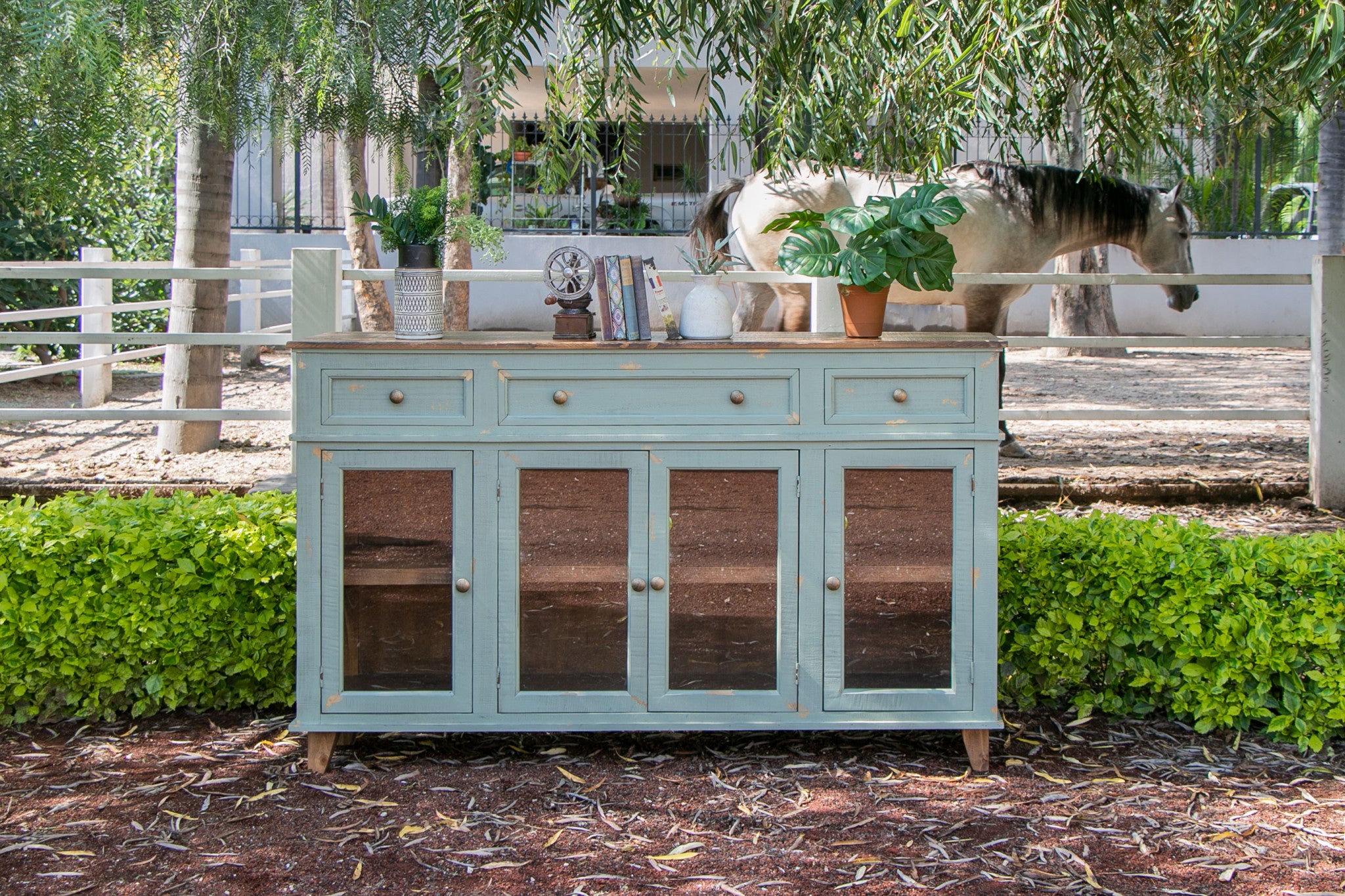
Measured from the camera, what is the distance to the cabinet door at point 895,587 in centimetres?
311

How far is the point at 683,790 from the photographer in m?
3.03

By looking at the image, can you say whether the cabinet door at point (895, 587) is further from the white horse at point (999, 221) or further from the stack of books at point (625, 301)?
the white horse at point (999, 221)

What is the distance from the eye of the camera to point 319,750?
3.12 meters

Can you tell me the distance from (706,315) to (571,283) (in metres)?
0.38

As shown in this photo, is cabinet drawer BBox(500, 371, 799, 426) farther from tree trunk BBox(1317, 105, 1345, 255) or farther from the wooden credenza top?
tree trunk BBox(1317, 105, 1345, 255)

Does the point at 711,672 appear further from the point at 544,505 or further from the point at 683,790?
the point at 544,505

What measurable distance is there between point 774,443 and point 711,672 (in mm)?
597

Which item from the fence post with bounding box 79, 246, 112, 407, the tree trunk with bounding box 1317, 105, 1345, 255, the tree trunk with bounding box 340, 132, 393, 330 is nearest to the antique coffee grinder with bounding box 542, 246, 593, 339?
the tree trunk with bounding box 340, 132, 393, 330

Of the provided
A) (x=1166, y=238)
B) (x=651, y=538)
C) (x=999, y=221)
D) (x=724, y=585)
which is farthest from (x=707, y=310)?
(x=1166, y=238)

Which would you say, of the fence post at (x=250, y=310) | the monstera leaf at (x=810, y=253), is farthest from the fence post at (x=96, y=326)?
the monstera leaf at (x=810, y=253)

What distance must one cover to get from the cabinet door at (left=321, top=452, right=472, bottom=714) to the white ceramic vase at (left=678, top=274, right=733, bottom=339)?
2.12ft

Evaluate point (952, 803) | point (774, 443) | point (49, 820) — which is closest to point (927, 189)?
point (774, 443)

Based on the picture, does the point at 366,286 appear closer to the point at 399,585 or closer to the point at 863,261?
the point at 399,585

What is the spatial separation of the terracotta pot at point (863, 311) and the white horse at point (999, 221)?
3064 millimetres
